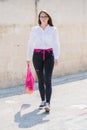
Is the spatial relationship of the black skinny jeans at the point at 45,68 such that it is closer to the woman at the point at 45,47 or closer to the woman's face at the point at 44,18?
the woman at the point at 45,47

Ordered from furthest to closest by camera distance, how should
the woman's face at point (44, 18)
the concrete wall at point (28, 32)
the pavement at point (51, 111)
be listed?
1. the concrete wall at point (28, 32)
2. the woman's face at point (44, 18)
3. the pavement at point (51, 111)

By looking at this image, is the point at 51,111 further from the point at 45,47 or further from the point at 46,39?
the point at 46,39

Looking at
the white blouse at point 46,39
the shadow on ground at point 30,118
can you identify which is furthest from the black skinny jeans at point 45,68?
the shadow on ground at point 30,118

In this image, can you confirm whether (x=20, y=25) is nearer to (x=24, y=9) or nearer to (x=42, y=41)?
(x=24, y=9)

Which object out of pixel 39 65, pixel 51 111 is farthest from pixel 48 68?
pixel 51 111

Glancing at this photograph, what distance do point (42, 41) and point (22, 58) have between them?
283 cm

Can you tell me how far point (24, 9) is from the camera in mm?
10180

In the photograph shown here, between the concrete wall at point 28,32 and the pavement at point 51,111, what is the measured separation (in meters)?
0.56

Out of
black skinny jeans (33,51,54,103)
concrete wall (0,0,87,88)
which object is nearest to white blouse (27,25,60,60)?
black skinny jeans (33,51,54,103)

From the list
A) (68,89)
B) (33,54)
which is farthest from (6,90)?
(33,54)

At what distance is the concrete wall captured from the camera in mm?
9789

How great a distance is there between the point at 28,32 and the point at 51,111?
3.17 m

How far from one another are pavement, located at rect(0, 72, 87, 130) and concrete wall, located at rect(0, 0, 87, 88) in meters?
0.56

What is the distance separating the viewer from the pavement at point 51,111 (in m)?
6.72
